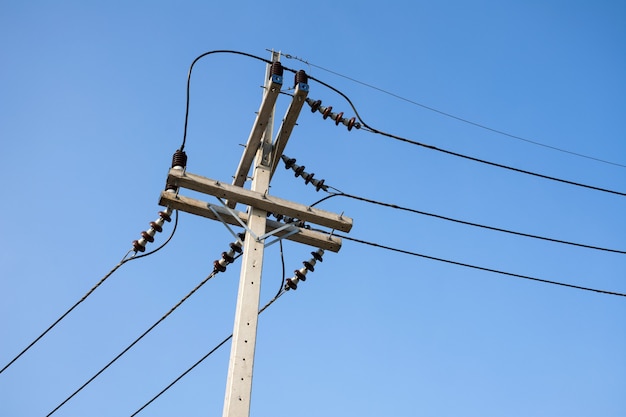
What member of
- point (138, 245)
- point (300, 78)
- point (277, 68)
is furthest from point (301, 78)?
point (138, 245)

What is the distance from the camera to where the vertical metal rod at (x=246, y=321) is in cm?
546

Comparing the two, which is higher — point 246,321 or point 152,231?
point 152,231

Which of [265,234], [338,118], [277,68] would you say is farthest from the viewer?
[338,118]

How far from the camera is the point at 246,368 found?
562 cm

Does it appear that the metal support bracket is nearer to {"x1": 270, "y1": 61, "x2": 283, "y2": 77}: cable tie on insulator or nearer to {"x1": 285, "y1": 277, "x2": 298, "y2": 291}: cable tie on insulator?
{"x1": 285, "y1": 277, "x2": 298, "y2": 291}: cable tie on insulator

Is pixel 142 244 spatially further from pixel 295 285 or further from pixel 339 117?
pixel 339 117

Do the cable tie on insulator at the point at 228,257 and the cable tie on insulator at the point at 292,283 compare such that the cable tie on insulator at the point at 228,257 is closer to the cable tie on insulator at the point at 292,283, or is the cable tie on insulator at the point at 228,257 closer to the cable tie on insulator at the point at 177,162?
the cable tie on insulator at the point at 292,283

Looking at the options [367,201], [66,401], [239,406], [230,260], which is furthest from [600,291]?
[66,401]

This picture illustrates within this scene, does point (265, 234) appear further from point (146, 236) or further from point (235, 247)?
point (146, 236)

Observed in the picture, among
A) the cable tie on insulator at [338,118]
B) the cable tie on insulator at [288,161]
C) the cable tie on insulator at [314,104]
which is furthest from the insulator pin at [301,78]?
the cable tie on insulator at [288,161]

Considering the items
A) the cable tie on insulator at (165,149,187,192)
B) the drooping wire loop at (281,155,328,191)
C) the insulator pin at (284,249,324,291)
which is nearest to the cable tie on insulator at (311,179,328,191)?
the drooping wire loop at (281,155,328,191)

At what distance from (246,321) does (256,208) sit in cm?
131

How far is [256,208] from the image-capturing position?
6777 millimetres

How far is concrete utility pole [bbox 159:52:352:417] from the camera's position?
591cm
